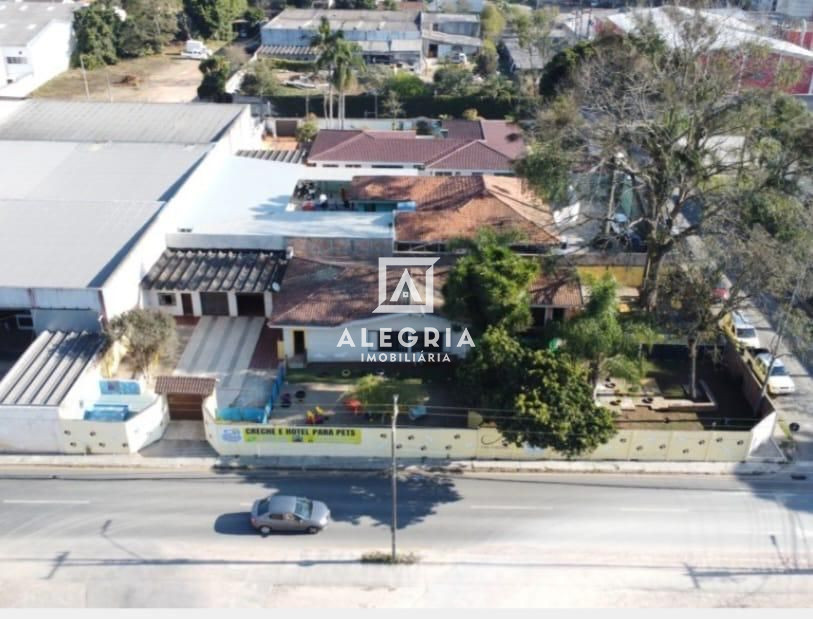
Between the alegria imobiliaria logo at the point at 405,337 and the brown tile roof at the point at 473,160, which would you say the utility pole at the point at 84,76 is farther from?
the alegria imobiliaria logo at the point at 405,337

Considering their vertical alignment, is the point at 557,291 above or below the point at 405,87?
below

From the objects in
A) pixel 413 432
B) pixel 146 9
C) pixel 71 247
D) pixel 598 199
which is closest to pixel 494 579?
pixel 413 432

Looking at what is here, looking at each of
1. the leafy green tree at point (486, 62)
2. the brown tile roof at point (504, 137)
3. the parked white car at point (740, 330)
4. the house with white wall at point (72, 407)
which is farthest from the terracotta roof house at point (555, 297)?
the leafy green tree at point (486, 62)

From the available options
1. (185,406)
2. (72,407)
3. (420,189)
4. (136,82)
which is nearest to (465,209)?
(420,189)

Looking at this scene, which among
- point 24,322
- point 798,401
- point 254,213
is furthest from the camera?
point 254,213

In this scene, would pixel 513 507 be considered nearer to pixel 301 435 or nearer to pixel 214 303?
pixel 301 435

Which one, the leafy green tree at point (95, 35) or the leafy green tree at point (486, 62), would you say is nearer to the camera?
the leafy green tree at point (486, 62)
